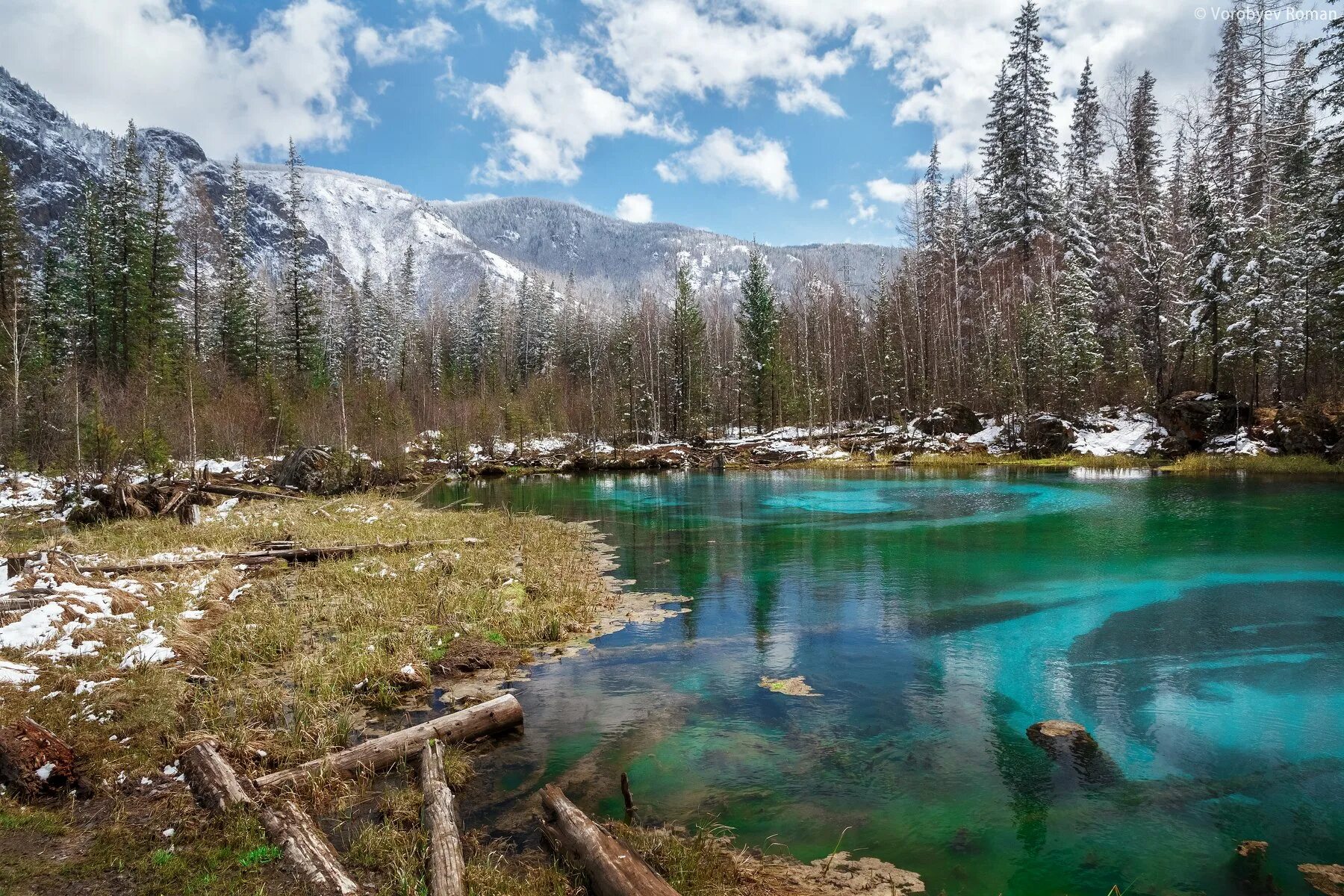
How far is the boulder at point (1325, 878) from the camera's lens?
14.8 ft

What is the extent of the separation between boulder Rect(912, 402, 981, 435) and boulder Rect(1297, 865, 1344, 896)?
4346 centimetres

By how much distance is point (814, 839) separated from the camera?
5.20m

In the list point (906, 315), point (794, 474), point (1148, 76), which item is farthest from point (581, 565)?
point (1148, 76)

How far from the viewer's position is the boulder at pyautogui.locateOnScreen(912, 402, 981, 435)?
151 feet

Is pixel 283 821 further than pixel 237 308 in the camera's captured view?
No

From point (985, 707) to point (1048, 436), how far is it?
37278 mm

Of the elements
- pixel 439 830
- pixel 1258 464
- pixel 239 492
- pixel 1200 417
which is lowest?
pixel 439 830

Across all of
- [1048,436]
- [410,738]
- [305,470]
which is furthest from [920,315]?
[410,738]

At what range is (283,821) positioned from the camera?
183 inches

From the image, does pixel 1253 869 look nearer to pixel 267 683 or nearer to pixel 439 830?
pixel 439 830

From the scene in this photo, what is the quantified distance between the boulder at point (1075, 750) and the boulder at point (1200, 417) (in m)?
35.9

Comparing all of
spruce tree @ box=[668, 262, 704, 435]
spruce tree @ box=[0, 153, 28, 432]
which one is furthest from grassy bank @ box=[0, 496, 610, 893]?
spruce tree @ box=[668, 262, 704, 435]

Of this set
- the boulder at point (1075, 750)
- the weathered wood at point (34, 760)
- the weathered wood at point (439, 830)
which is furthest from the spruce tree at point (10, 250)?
the boulder at point (1075, 750)

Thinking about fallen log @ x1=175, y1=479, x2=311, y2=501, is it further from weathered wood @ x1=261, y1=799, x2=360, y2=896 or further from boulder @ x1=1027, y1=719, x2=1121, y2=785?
boulder @ x1=1027, y1=719, x2=1121, y2=785
